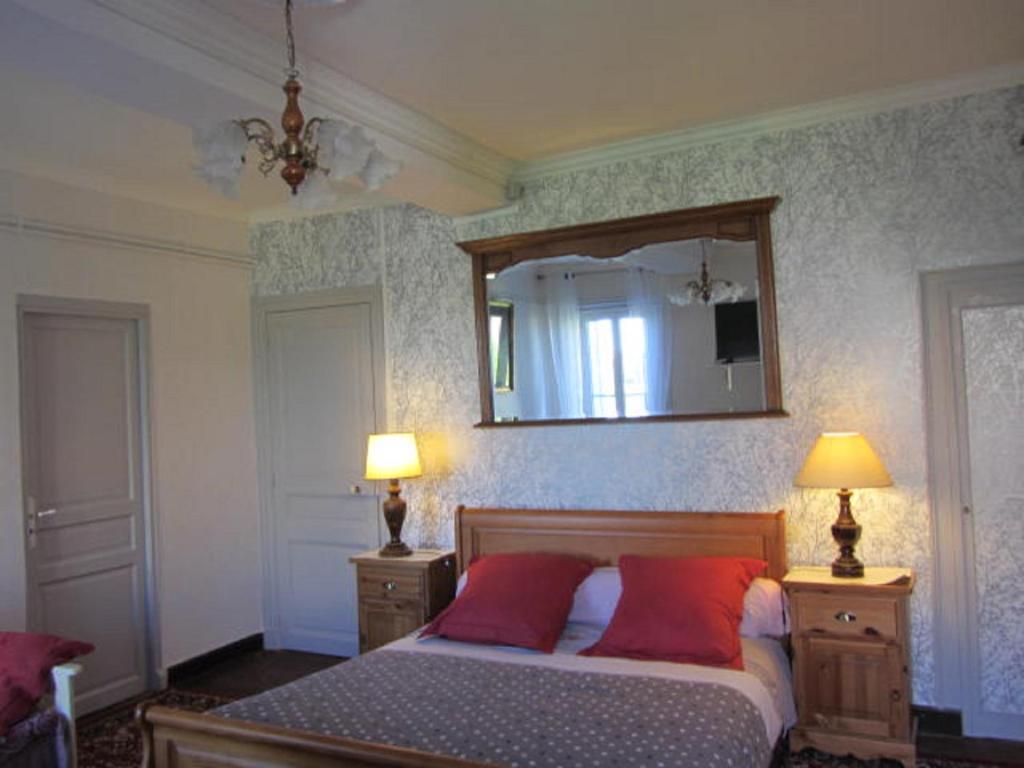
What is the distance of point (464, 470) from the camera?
442 cm

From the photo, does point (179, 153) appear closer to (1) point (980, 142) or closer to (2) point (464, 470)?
(2) point (464, 470)

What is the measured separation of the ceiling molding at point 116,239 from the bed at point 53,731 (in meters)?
2.07

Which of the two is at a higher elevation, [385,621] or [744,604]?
[744,604]

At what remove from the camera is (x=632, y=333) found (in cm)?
399

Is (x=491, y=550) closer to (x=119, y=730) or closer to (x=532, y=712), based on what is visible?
(x=532, y=712)

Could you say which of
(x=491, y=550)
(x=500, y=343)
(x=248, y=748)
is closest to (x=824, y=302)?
(x=500, y=343)

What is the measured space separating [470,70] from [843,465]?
203 centimetres

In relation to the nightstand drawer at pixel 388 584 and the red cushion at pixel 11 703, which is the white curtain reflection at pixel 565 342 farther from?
the red cushion at pixel 11 703

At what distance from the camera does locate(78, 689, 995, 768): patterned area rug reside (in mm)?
3162

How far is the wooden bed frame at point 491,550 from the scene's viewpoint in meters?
2.12

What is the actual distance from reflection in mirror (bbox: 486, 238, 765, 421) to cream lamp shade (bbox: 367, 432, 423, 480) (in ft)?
1.61

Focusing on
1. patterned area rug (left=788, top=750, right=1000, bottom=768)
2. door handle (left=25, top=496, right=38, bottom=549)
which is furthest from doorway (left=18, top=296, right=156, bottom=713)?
patterned area rug (left=788, top=750, right=1000, bottom=768)

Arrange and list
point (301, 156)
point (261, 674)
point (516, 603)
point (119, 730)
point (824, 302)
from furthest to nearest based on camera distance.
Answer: point (261, 674) < point (119, 730) < point (824, 302) < point (516, 603) < point (301, 156)

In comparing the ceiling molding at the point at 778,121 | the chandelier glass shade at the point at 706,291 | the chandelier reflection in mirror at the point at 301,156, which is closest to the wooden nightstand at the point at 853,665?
the chandelier glass shade at the point at 706,291
